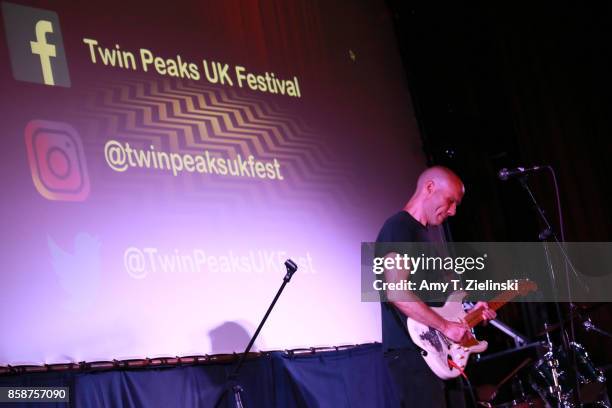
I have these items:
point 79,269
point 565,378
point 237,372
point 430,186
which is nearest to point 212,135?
point 79,269

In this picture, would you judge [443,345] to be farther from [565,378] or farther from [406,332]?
[565,378]

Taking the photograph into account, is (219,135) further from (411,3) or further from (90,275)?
(411,3)

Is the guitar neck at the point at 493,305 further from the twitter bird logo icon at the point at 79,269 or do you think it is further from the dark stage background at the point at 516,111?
the twitter bird logo icon at the point at 79,269

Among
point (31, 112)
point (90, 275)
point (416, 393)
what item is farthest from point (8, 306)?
point (416, 393)

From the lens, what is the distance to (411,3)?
6.75 meters

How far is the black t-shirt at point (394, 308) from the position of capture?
3473 mm

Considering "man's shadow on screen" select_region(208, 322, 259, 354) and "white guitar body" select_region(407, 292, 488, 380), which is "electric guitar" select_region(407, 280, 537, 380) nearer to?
"white guitar body" select_region(407, 292, 488, 380)

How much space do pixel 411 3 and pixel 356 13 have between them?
1.93ft

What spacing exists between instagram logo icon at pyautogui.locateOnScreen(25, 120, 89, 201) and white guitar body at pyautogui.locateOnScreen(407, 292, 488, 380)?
216 centimetres

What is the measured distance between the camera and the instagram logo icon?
422 cm

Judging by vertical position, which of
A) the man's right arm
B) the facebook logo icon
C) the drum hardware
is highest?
the facebook logo icon

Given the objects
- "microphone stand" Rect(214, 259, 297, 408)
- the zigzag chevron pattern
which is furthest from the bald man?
the zigzag chevron pattern

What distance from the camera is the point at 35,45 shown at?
14.6 feet

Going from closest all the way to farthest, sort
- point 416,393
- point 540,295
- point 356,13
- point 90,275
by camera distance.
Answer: point 416,393
point 90,275
point 540,295
point 356,13
